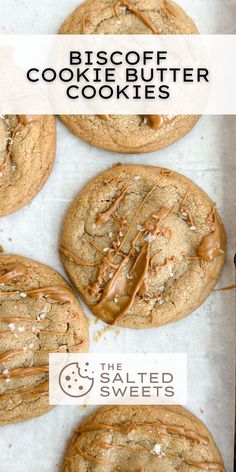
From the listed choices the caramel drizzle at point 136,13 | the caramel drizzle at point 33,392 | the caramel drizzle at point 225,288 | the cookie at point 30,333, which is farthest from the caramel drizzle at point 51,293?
the caramel drizzle at point 136,13

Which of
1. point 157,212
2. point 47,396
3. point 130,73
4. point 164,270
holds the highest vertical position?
point 130,73

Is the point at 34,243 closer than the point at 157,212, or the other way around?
the point at 157,212

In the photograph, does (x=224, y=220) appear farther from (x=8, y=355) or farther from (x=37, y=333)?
(x=8, y=355)

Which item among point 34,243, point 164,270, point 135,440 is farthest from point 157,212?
point 135,440

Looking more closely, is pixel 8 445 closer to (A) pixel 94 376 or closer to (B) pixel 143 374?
(A) pixel 94 376

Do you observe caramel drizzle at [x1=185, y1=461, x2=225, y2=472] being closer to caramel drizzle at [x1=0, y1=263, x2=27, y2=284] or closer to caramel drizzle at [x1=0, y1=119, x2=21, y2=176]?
caramel drizzle at [x1=0, y1=263, x2=27, y2=284]

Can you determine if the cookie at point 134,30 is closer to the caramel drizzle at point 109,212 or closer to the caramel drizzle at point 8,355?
the caramel drizzle at point 109,212
